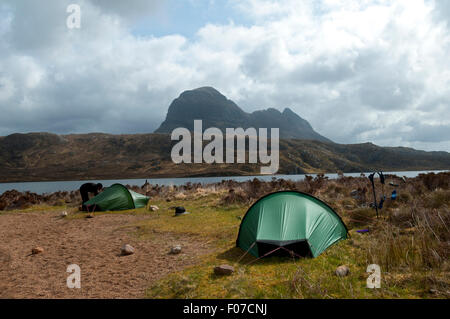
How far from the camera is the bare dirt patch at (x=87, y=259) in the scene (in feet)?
18.3

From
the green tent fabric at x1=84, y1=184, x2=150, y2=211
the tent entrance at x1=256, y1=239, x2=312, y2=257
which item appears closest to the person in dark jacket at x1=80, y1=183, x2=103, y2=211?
the green tent fabric at x1=84, y1=184, x2=150, y2=211

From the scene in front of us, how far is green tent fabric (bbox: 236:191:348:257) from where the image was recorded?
22.6 ft

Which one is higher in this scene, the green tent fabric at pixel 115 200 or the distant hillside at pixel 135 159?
the distant hillside at pixel 135 159

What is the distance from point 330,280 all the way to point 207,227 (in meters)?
6.69

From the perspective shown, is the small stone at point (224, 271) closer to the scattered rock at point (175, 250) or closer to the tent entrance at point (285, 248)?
the tent entrance at point (285, 248)

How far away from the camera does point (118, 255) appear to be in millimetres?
7965

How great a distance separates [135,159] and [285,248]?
483ft

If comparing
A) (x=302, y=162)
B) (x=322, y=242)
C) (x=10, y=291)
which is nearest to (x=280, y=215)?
(x=322, y=242)

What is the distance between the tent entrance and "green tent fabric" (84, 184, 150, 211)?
12.2 meters

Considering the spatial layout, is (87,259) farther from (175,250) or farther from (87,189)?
(87,189)

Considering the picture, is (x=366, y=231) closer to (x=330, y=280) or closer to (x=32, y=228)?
(x=330, y=280)

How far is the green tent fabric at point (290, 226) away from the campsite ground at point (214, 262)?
1.09ft

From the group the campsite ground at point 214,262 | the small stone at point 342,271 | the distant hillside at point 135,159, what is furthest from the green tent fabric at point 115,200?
the distant hillside at point 135,159

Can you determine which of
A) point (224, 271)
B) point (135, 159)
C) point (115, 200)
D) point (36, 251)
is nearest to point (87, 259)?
point (36, 251)
